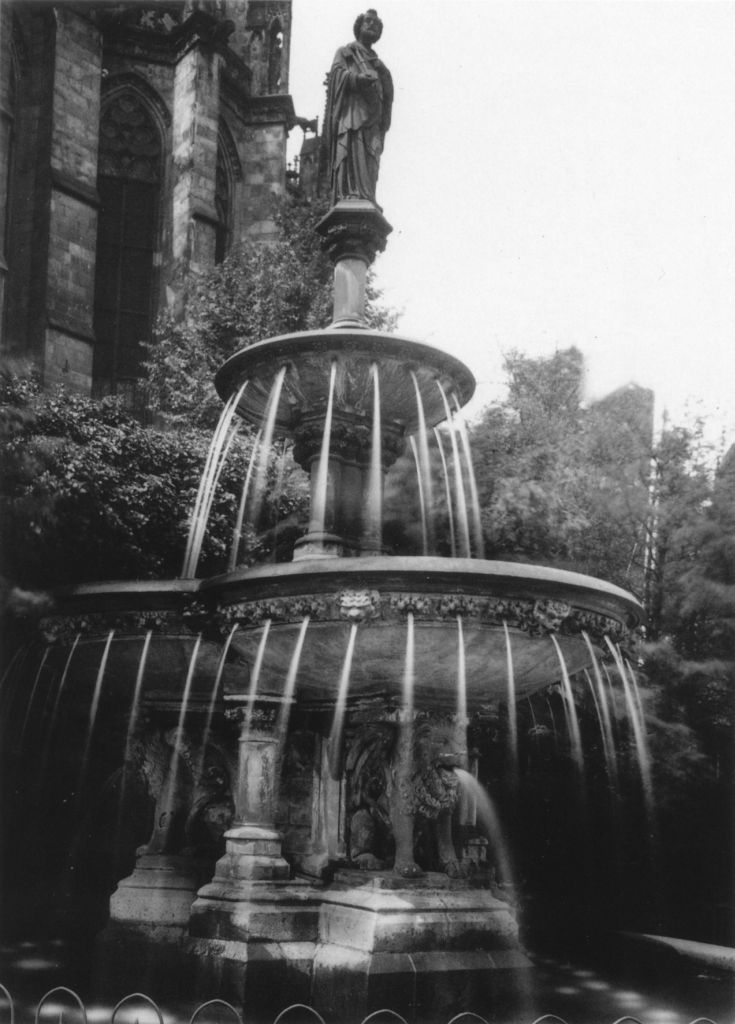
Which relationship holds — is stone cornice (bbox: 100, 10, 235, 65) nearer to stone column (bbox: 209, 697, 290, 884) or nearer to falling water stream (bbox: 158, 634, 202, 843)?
falling water stream (bbox: 158, 634, 202, 843)

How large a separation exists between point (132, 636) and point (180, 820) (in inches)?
66.3

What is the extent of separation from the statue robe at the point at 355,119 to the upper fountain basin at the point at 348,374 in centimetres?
174

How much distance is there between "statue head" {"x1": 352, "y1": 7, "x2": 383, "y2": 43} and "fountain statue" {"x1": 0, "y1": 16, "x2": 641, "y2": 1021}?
0.06 ft

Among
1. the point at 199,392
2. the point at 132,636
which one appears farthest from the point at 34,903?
the point at 199,392

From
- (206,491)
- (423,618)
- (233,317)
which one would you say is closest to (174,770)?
(423,618)

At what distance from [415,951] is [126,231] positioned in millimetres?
26150

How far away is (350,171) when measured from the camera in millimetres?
10242

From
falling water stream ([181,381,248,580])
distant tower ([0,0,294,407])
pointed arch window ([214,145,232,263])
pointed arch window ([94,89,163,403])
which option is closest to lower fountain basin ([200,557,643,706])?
falling water stream ([181,381,248,580])

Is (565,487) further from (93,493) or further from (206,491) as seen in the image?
(93,493)

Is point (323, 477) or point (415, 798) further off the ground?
point (323, 477)

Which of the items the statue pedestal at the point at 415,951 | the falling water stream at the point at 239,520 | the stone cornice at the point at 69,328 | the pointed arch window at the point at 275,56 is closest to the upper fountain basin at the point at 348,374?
the falling water stream at the point at 239,520

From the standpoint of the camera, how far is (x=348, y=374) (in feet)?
30.8

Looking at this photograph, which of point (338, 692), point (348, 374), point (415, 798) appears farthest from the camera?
point (348, 374)

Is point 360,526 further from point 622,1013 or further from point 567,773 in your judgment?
point 567,773
